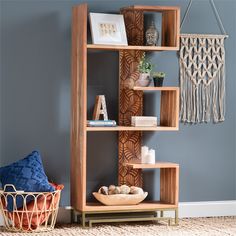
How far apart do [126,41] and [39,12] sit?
0.66m

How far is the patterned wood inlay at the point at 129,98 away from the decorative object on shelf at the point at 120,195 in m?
0.23

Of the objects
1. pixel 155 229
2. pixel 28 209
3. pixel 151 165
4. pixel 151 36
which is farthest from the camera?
pixel 151 36

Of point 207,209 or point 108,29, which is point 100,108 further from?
point 207,209

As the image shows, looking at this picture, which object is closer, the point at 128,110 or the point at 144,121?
the point at 144,121

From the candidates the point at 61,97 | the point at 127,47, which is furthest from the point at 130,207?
the point at 127,47

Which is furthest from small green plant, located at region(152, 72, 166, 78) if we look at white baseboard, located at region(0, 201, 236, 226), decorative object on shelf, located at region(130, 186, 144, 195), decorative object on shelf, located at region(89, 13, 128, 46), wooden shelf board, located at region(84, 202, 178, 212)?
white baseboard, located at region(0, 201, 236, 226)

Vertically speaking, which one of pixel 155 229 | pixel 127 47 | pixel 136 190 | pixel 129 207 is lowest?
pixel 155 229

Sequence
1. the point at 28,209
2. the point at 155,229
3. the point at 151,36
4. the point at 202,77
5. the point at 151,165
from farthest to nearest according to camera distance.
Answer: the point at 202,77 < the point at 151,36 < the point at 151,165 < the point at 155,229 < the point at 28,209

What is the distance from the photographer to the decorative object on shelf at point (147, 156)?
4695 millimetres

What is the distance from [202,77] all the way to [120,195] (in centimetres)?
117

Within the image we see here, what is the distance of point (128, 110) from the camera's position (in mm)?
4848

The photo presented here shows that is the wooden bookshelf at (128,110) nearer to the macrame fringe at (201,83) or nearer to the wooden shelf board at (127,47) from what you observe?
the wooden shelf board at (127,47)

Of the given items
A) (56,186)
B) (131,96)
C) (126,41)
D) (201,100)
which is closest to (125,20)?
(126,41)

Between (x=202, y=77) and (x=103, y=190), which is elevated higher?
(x=202, y=77)
